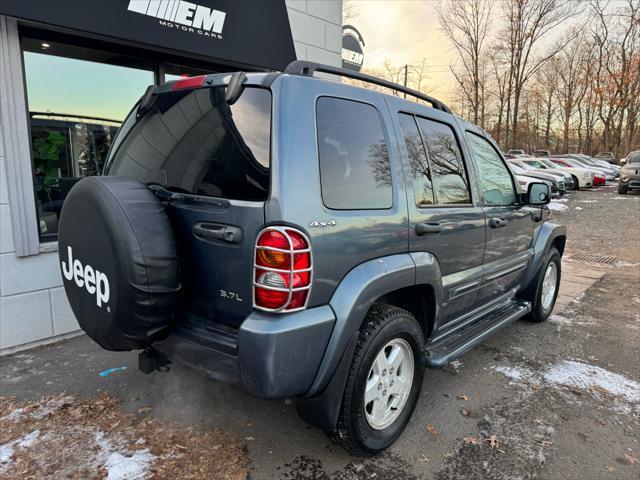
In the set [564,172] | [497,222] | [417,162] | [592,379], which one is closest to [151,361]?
[417,162]

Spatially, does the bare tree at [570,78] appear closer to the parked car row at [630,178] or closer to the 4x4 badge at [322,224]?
the parked car row at [630,178]

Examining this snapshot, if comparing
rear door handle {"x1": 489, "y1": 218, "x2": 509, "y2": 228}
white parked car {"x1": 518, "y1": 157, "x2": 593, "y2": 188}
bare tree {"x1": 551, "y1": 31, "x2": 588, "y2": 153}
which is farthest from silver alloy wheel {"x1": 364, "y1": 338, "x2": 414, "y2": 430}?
bare tree {"x1": 551, "y1": 31, "x2": 588, "y2": 153}

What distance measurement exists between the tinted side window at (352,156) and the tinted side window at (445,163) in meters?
0.55

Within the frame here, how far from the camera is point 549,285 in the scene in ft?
16.4

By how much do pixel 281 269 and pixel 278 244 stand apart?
114 millimetres

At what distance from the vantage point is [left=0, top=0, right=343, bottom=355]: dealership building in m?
3.86

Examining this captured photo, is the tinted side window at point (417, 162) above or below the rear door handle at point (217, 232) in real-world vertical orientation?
above

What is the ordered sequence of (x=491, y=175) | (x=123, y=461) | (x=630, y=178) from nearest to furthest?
1. (x=123, y=461)
2. (x=491, y=175)
3. (x=630, y=178)

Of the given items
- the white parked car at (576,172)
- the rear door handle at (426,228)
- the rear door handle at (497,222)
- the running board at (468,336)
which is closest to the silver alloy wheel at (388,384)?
the running board at (468,336)

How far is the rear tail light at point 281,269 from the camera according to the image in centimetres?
199

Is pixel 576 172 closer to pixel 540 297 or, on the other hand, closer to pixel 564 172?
pixel 564 172

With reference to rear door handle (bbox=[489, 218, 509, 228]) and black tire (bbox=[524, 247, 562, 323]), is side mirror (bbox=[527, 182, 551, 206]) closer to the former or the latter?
rear door handle (bbox=[489, 218, 509, 228])

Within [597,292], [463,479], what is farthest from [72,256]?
[597,292]

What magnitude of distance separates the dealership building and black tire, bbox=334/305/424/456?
3.25 metres
